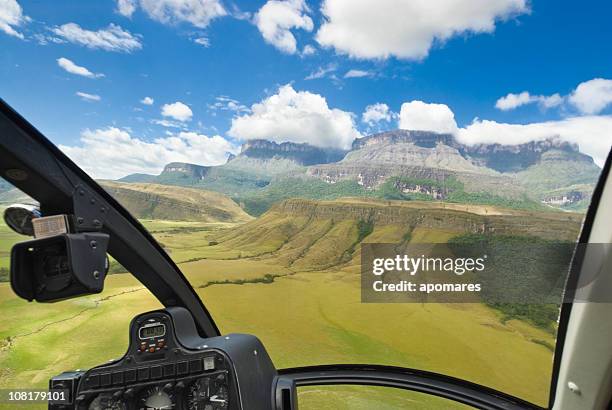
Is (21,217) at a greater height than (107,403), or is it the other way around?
(21,217)

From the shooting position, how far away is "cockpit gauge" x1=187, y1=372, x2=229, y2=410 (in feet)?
5.61

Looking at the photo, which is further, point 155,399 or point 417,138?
point 417,138

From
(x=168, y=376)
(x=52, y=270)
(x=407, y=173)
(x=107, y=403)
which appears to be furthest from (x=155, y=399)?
(x=407, y=173)

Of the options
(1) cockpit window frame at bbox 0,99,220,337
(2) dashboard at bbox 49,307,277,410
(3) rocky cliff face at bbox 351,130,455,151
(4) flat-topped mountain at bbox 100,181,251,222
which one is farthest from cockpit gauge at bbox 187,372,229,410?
(3) rocky cliff face at bbox 351,130,455,151

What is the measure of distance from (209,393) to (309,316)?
4.83 feet

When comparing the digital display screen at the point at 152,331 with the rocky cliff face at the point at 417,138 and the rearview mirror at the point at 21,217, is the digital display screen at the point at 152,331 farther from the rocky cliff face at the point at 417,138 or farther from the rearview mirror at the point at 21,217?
the rocky cliff face at the point at 417,138

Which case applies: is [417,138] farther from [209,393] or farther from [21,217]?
[21,217]

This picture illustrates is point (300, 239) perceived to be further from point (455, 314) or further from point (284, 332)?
point (455, 314)

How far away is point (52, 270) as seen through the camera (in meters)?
1.36

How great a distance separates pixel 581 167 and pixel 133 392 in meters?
2.49

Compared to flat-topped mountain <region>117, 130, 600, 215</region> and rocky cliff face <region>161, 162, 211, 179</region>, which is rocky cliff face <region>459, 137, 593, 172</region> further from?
rocky cliff face <region>161, 162, 211, 179</region>

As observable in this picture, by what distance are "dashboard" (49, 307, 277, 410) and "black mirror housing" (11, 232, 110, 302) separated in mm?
578

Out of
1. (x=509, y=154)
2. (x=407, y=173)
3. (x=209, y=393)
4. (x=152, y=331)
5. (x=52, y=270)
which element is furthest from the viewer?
(x=407, y=173)

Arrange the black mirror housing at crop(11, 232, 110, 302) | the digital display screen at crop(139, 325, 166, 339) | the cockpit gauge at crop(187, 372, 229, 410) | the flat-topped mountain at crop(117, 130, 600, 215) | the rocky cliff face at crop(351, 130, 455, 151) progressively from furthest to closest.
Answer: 1. the rocky cliff face at crop(351, 130, 455, 151)
2. the flat-topped mountain at crop(117, 130, 600, 215)
3. the digital display screen at crop(139, 325, 166, 339)
4. the cockpit gauge at crop(187, 372, 229, 410)
5. the black mirror housing at crop(11, 232, 110, 302)
